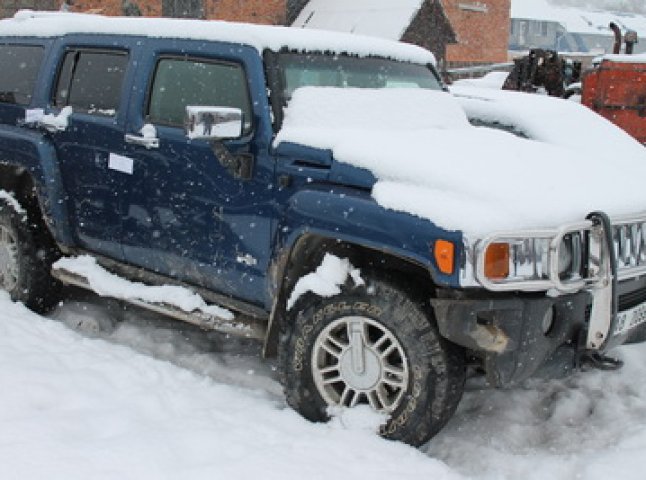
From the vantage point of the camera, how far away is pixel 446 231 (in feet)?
10.1

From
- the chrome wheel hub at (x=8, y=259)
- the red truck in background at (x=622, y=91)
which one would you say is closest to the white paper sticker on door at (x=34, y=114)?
the chrome wheel hub at (x=8, y=259)

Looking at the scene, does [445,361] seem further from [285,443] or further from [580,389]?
[580,389]

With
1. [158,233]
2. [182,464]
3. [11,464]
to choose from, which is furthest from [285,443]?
[158,233]

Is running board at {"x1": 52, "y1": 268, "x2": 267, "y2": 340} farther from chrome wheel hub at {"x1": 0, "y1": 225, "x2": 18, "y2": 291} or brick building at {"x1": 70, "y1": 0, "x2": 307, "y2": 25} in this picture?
brick building at {"x1": 70, "y1": 0, "x2": 307, "y2": 25}

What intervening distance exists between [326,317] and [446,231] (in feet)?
2.55

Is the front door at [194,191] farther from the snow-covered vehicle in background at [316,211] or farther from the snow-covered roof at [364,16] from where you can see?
the snow-covered roof at [364,16]

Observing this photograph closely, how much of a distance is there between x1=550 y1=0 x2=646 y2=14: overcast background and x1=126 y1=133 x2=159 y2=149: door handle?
403ft

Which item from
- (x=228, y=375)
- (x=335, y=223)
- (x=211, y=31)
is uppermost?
(x=211, y=31)

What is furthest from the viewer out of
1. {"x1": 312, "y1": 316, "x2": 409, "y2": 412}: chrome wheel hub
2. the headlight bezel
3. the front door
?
the front door

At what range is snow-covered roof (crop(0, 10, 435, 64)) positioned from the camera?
4068mm

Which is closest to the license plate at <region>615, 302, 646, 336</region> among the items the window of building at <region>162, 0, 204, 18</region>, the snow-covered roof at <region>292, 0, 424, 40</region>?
the window of building at <region>162, 0, 204, 18</region>

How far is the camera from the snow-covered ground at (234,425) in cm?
319

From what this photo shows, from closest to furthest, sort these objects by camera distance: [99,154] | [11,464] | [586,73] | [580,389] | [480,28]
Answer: [11,464] → [580,389] → [99,154] → [586,73] → [480,28]

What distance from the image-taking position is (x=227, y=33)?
4.11 meters
